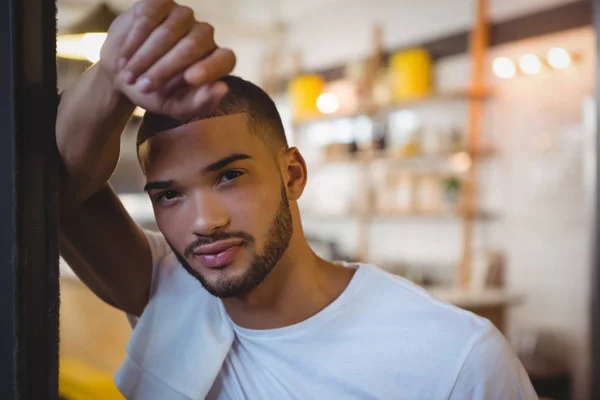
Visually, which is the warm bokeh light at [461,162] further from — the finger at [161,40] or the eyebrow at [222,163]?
the finger at [161,40]

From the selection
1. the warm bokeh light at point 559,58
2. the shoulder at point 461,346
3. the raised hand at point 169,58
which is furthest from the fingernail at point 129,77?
the warm bokeh light at point 559,58

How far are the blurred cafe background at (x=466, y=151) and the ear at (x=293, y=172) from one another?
1803 millimetres

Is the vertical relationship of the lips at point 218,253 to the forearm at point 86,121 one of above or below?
below

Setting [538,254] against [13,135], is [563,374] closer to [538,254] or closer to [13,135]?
[538,254]

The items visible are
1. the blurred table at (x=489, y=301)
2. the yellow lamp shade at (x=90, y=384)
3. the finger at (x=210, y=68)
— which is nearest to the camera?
the finger at (x=210, y=68)

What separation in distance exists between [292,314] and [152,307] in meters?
0.22

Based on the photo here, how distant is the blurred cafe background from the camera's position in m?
3.45

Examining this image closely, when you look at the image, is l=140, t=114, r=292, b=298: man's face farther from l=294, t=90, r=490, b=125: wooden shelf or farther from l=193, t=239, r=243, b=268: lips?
l=294, t=90, r=490, b=125: wooden shelf

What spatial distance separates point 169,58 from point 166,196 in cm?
32

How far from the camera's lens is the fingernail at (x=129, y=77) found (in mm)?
610

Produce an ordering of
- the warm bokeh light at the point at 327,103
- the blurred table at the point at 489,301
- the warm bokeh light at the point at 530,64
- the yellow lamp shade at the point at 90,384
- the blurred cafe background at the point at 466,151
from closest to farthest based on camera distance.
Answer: the yellow lamp shade at the point at 90,384
the blurred table at the point at 489,301
the blurred cafe background at the point at 466,151
the warm bokeh light at the point at 530,64
the warm bokeh light at the point at 327,103

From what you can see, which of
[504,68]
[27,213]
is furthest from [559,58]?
[27,213]

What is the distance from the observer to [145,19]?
23.1 inches

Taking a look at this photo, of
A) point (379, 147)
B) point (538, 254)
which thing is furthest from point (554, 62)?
point (379, 147)
